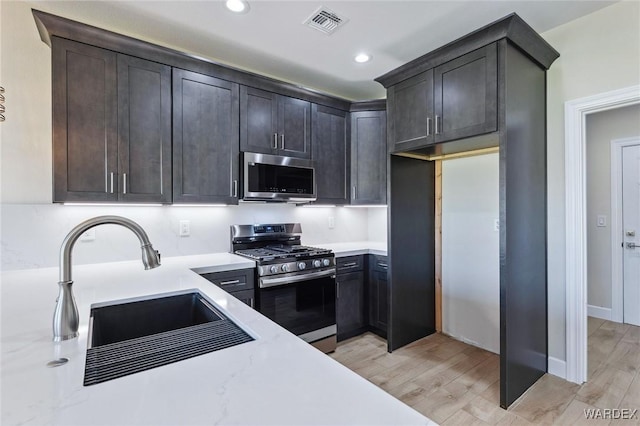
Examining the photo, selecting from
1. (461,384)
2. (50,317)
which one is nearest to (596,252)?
(461,384)

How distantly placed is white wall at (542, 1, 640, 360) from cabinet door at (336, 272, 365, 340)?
1.61m

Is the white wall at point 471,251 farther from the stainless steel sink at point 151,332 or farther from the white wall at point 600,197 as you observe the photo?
the stainless steel sink at point 151,332

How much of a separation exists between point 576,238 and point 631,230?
6.40ft

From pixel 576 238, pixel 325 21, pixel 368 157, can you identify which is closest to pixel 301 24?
pixel 325 21

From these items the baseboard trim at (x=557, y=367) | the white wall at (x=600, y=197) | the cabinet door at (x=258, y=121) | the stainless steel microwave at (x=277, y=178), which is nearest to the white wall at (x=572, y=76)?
the baseboard trim at (x=557, y=367)

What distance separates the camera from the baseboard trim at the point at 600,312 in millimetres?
3652

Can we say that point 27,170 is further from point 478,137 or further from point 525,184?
point 525,184

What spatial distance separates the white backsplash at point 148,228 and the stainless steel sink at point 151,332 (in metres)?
1.19

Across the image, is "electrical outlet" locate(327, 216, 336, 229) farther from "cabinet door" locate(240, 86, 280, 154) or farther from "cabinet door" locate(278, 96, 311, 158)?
"cabinet door" locate(240, 86, 280, 154)

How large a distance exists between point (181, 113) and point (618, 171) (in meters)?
4.62

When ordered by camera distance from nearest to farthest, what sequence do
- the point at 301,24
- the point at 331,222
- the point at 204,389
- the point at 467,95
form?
the point at 204,389 < the point at 467,95 < the point at 301,24 < the point at 331,222

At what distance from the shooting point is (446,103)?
7.86 ft

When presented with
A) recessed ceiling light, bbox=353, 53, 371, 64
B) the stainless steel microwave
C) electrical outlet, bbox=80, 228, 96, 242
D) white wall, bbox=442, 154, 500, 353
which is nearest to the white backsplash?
electrical outlet, bbox=80, 228, 96, 242

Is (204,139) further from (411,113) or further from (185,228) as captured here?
(411,113)
